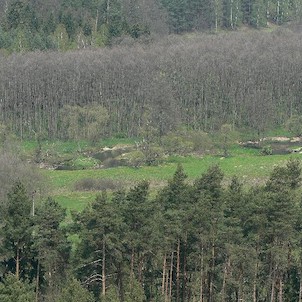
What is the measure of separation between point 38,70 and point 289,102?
102 feet

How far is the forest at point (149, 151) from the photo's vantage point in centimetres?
4003

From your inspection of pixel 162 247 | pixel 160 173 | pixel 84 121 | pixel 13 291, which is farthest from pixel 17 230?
pixel 84 121

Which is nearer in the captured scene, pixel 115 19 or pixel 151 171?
pixel 151 171

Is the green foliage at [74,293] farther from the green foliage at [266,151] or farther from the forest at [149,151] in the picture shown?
the green foliage at [266,151]

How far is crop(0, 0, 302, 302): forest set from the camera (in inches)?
1576

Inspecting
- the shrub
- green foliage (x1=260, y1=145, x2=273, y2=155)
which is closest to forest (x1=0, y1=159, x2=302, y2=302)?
the shrub

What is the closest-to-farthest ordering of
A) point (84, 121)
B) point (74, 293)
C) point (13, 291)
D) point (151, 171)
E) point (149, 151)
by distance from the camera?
1. point (13, 291)
2. point (74, 293)
3. point (151, 171)
4. point (149, 151)
5. point (84, 121)

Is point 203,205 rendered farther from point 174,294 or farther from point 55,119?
point 55,119

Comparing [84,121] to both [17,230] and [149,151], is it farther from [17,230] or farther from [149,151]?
[17,230]

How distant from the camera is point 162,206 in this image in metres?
44.0

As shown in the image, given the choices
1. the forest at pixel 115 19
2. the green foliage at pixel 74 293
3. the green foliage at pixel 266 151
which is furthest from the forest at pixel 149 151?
the forest at pixel 115 19

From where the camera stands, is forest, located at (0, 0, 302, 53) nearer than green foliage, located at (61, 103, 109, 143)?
No

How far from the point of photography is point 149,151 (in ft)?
276

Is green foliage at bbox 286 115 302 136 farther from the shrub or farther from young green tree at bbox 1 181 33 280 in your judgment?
young green tree at bbox 1 181 33 280
